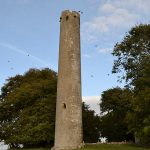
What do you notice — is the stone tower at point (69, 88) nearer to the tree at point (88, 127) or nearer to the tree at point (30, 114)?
the tree at point (30, 114)

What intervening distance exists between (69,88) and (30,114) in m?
14.1

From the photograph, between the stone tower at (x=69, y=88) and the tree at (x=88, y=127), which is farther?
the tree at (x=88, y=127)

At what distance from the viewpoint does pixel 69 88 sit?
41062mm

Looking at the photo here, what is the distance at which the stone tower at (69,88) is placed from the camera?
40000 mm

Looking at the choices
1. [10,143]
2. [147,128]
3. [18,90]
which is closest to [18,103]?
[18,90]

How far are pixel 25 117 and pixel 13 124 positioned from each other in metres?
2.39

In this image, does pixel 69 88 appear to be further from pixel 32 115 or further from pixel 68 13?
pixel 32 115

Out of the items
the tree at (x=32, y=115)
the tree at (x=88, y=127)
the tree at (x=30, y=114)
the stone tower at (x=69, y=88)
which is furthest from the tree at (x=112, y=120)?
the stone tower at (x=69, y=88)

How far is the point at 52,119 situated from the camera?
52156 mm

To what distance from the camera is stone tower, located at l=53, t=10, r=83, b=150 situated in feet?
131

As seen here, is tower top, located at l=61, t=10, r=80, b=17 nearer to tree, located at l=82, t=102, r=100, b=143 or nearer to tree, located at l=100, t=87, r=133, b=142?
tree, located at l=82, t=102, r=100, b=143

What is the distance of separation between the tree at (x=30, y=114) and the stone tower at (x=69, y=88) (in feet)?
34.1

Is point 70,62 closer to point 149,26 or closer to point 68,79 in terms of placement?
point 68,79

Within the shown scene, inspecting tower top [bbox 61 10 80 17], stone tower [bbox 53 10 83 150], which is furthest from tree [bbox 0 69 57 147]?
tower top [bbox 61 10 80 17]
